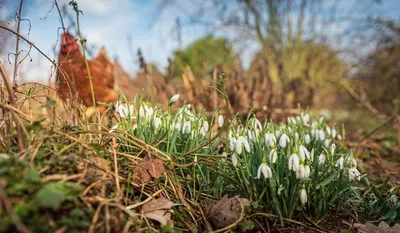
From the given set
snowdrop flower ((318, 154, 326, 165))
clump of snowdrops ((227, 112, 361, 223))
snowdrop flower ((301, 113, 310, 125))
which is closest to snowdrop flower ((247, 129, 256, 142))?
clump of snowdrops ((227, 112, 361, 223))

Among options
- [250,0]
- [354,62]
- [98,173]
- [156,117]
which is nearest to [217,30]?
[250,0]

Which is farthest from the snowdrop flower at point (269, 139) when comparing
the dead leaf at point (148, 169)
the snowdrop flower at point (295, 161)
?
the dead leaf at point (148, 169)

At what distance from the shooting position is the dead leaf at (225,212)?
5.49 feet

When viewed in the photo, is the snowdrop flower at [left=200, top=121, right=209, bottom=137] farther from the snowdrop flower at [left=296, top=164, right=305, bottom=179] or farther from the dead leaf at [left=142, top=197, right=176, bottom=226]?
the snowdrop flower at [left=296, top=164, right=305, bottom=179]

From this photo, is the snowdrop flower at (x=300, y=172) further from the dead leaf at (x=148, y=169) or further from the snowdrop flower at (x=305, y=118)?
the snowdrop flower at (x=305, y=118)

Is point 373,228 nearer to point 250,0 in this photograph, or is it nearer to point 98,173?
point 98,173

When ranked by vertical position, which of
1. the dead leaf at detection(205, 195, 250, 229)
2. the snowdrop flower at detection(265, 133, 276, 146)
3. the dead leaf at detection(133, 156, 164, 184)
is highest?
the snowdrop flower at detection(265, 133, 276, 146)

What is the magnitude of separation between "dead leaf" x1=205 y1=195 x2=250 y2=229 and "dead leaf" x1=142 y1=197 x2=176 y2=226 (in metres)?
0.20

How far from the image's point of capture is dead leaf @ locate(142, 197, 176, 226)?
162cm

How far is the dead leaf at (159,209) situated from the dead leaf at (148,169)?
113 mm

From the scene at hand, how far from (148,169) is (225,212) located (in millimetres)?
415

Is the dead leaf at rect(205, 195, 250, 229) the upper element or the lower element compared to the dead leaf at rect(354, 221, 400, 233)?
upper

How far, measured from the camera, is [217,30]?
34.7 feet

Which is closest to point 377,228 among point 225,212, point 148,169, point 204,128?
point 225,212
